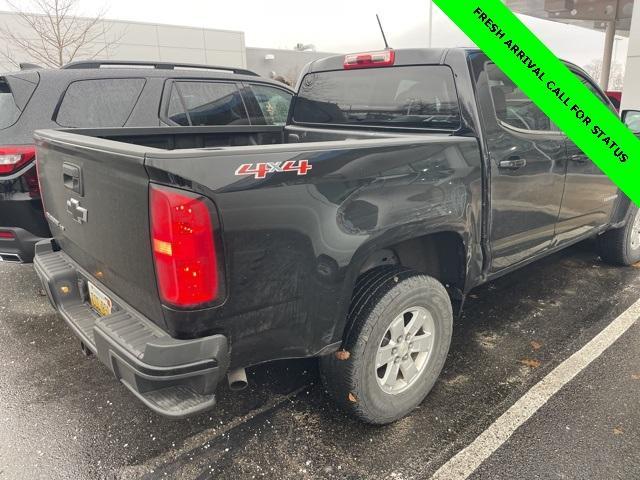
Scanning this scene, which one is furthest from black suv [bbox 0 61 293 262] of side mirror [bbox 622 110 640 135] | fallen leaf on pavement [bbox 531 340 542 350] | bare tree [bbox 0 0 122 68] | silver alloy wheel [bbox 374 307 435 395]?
bare tree [bbox 0 0 122 68]

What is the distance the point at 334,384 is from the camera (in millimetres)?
2352

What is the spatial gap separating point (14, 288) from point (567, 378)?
15.7ft

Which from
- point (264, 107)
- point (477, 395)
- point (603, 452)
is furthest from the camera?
point (264, 107)

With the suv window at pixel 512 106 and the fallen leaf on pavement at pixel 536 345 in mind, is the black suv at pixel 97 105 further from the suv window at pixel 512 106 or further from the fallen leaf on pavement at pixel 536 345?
the fallen leaf on pavement at pixel 536 345

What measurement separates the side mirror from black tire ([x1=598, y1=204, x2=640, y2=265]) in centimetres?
73

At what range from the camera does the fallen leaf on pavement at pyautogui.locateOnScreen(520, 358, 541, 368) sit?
10.0 feet

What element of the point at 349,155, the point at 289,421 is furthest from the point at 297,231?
the point at 289,421

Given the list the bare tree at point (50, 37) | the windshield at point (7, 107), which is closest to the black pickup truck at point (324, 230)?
the windshield at point (7, 107)

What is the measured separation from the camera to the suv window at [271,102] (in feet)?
18.3

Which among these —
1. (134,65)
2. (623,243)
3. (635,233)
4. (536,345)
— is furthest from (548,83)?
(134,65)

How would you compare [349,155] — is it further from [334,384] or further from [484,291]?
[484,291]

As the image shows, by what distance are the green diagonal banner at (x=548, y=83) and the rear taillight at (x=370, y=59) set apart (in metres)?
0.54

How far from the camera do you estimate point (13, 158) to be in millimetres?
3631

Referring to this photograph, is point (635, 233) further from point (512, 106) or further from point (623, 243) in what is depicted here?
point (512, 106)
